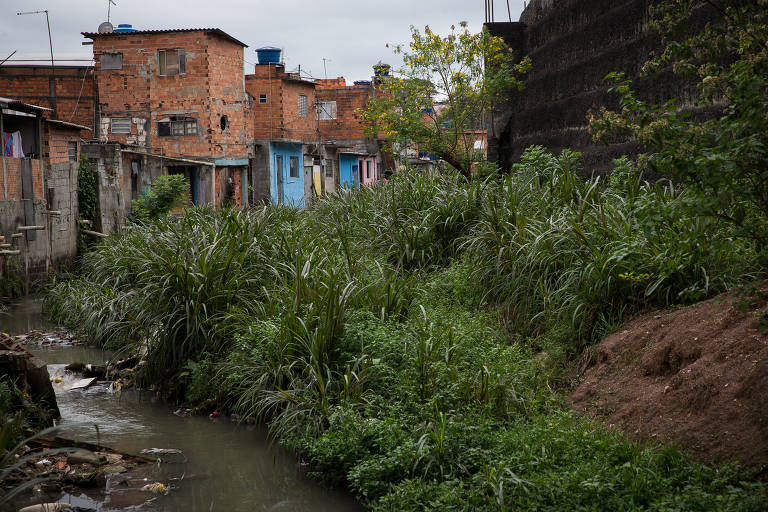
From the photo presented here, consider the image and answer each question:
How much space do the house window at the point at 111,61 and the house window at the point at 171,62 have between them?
1.41 m

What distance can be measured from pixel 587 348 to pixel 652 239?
964 mm

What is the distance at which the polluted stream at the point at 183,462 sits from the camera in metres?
4.33

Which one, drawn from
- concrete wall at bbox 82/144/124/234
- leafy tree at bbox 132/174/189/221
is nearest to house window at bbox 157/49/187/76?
concrete wall at bbox 82/144/124/234

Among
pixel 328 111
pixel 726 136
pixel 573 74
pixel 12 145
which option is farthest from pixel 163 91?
pixel 726 136

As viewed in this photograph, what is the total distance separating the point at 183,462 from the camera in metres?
5.04

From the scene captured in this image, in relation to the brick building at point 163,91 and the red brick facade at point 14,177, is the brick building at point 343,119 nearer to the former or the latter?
the brick building at point 163,91

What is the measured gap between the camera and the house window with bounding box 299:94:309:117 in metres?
31.5

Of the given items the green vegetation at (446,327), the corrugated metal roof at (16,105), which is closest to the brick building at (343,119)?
the corrugated metal roof at (16,105)

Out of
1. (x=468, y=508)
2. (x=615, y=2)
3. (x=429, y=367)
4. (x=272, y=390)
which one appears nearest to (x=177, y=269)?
(x=272, y=390)

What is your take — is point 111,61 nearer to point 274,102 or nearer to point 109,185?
point 274,102

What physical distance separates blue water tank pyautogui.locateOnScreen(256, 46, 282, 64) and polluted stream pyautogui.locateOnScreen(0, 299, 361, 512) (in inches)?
992

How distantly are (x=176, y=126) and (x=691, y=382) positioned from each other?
78.9 feet

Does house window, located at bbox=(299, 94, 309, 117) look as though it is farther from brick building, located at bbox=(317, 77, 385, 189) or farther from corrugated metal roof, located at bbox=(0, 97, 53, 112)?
corrugated metal roof, located at bbox=(0, 97, 53, 112)

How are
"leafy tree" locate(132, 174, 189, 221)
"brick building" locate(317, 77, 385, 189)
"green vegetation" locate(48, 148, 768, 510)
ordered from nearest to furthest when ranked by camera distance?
"green vegetation" locate(48, 148, 768, 510) < "leafy tree" locate(132, 174, 189, 221) < "brick building" locate(317, 77, 385, 189)
